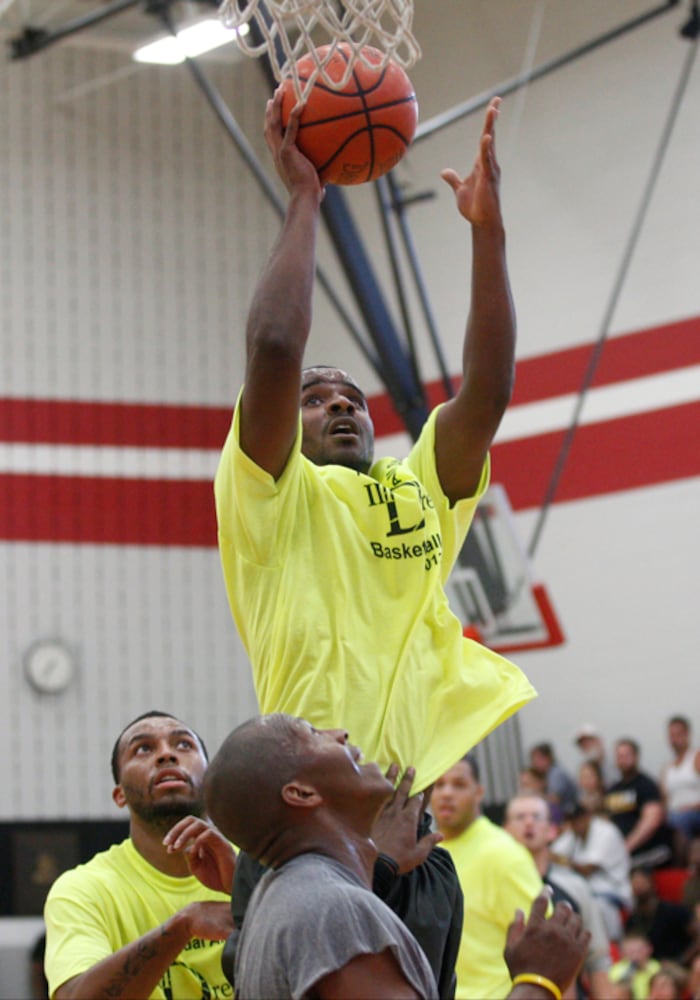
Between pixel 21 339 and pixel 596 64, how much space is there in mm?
6438

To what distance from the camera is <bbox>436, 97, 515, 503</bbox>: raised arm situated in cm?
432

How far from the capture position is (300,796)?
3.11 m

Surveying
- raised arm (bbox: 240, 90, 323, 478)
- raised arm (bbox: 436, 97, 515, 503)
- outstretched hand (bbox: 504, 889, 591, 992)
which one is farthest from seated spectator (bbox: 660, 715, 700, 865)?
outstretched hand (bbox: 504, 889, 591, 992)

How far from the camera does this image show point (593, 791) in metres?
13.9

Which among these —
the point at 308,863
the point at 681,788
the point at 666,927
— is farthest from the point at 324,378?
the point at 681,788

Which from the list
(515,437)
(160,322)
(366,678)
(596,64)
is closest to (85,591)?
(160,322)

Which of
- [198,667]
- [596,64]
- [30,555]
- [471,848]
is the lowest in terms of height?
[471,848]

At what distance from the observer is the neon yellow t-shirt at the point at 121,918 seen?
4.77m

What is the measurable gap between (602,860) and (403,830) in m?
9.53

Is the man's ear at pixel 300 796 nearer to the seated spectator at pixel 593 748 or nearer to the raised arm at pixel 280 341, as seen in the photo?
the raised arm at pixel 280 341

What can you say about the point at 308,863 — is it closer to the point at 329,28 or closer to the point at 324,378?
the point at 324,378

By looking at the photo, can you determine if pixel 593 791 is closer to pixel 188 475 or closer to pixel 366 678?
pixel 188 475

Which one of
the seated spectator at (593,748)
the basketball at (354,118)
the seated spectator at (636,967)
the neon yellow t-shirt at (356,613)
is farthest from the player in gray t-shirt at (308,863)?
the seated spectator at (593,748)

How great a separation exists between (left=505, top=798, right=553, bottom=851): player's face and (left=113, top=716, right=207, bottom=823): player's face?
140 inches
